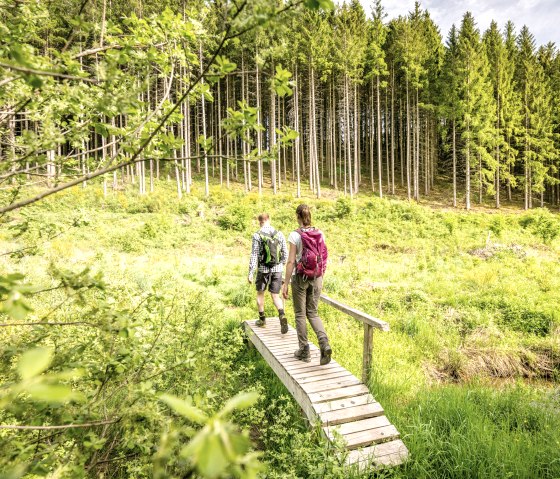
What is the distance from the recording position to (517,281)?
35.3 ft

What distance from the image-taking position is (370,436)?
3576mm

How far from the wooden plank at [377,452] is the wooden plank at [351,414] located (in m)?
0.35

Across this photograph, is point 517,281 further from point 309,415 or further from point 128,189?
point 128,189

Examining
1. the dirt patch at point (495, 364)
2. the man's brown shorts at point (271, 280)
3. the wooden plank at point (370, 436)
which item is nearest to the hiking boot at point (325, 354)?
the wooden plank at point (370, 436)

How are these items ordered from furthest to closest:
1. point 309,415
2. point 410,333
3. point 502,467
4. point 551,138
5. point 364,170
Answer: point 364,170, point 551,138, point 410,333, point 309,415, point 502,467

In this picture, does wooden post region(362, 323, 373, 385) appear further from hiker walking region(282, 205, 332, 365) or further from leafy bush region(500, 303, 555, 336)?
leafy bush region(500, 303, 555, 336)

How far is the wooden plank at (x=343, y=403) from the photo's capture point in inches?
151

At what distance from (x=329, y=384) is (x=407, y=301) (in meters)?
5.88

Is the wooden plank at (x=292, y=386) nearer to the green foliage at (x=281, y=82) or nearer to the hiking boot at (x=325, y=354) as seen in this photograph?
the hiking boot at (x=325, y=354)

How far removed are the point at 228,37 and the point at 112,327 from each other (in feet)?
4.74

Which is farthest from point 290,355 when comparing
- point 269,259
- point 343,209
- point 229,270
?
point 343,209

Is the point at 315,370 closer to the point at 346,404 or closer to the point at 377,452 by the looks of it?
the point at 346,404

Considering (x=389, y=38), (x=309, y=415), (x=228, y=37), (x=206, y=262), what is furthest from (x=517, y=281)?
(x=389, y=38)

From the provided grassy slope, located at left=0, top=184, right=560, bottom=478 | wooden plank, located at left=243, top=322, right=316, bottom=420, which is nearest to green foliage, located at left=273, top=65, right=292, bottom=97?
grassy slope, located at left=0, top=184, right=560, bottom=478
